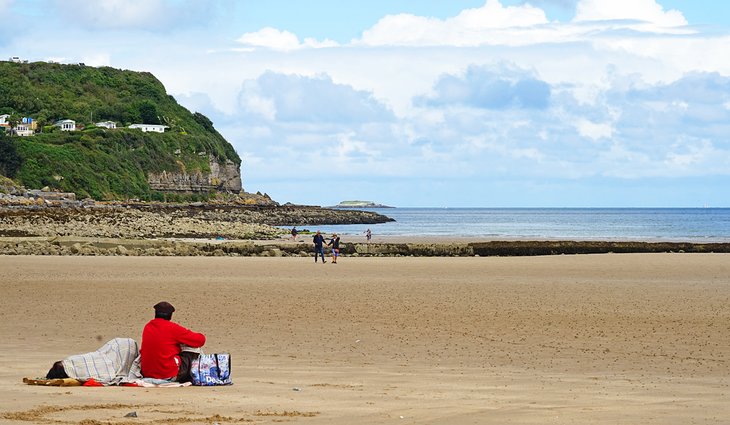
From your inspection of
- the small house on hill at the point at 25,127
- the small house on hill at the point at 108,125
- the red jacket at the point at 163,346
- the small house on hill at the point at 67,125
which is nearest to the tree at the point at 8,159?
the small house on hill at the point at 25,127

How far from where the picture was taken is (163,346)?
9.48 metres

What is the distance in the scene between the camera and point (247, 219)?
91.6 metres

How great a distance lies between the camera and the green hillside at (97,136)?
106938mm

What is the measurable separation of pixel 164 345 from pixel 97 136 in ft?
389

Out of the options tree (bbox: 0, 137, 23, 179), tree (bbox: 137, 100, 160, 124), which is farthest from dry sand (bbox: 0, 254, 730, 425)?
tree (bbox: 137, 100, 160, 124)

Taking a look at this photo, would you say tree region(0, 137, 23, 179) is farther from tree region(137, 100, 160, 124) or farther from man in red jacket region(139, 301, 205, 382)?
man in red jacket region(139, 301, 205, 382)

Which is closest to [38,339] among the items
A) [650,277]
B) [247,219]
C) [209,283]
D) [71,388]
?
[71,388]

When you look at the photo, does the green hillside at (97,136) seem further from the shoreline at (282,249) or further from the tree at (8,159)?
the shoreline at (282,249)

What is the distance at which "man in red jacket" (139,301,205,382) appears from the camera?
372 inches

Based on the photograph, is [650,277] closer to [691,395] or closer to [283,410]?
[691,395]

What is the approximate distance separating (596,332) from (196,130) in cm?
14161

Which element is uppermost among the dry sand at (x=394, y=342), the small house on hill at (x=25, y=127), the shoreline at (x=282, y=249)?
the small house on hill at (x=25, y=127)

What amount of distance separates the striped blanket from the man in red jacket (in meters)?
0.16

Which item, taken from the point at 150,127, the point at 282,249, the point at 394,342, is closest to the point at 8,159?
the point at 150,127
